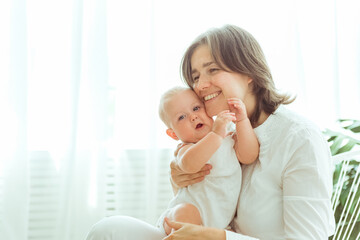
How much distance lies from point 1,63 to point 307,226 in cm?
191

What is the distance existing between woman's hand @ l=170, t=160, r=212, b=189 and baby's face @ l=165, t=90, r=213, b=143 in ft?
0.37

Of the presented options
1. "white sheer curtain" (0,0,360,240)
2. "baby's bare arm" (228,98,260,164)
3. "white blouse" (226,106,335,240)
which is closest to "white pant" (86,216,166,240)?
"white blouse" (226,106,335,240)

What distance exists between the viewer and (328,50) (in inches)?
112

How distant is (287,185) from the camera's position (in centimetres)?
135

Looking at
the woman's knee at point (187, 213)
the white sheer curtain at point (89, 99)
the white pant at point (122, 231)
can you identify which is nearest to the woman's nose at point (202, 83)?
the woman's knee at point (187, 213)

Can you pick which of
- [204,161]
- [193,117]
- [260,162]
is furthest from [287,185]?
[193,117]

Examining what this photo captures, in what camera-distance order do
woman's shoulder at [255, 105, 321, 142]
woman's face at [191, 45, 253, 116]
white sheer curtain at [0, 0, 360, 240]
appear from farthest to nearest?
white sheer curtain at [0, 0, 360, 240], woman's face at [191, 45, 253, 116], woman's shoulder at [255, 105, 321, 142]

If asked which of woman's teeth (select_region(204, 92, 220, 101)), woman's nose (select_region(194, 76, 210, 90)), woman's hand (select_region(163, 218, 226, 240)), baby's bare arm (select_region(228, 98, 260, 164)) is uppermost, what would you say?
woman's nose (select_region(194, 76, 210, 90))

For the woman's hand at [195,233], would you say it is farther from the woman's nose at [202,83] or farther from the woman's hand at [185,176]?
the woman's nose at [202,83]

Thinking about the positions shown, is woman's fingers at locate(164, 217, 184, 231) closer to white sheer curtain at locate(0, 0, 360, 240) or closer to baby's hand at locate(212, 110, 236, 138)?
baby's hand at locate(212, 110, 236, 138)

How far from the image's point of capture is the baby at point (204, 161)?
1401 mm

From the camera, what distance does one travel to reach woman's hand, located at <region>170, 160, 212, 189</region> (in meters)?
1.48

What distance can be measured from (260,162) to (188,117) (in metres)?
0.31

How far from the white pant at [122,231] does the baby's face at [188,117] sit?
0.35m
